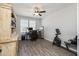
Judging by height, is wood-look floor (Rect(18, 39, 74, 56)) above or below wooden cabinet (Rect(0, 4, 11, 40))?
below

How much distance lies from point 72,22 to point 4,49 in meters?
3.14

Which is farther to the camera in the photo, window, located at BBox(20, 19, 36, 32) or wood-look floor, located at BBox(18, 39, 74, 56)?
window, located at BBox(20, 19, 36, 32)

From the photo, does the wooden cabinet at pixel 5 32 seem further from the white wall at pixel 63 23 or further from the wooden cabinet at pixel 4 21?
the white wall at pixel 63 23

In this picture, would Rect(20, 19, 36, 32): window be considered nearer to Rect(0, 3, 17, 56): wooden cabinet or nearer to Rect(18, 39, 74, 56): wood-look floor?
Rect(18, 39, 74, 56): wood-look floor

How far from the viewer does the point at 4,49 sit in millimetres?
1701

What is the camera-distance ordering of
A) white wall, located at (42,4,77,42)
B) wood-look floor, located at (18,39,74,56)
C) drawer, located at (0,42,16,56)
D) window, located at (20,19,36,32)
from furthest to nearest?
1. window, located at (20,19,36,32)
2. white wall, located at (42,4,77,42)
3. wood-look floor, located at (18,39,74,56)
4. drawer, located at (0,42,16,56)

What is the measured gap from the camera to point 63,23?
15.0ft

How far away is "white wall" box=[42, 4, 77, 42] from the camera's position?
12.6 ft

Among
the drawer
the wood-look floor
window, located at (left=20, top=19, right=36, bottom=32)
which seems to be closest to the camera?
the drawer

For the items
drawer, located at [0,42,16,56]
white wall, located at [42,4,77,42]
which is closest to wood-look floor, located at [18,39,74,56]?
white wall, located at [42,4,77,42]

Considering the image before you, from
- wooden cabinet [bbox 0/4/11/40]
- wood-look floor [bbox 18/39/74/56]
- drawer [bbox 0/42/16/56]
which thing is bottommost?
wood-look floor [bbox 18/39/74/56]


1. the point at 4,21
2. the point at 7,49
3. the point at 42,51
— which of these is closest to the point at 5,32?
the point at 4,21

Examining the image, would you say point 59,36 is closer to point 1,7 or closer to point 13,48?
point 13,48

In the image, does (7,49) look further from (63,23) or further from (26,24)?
(26,24)
